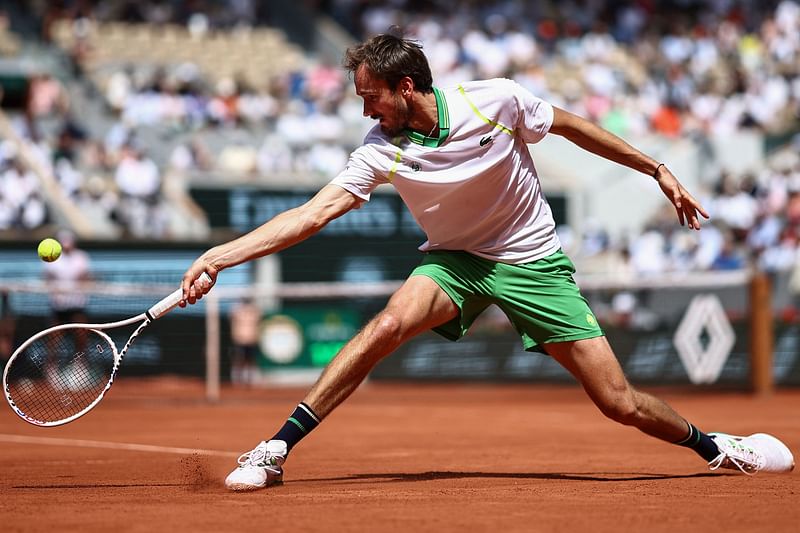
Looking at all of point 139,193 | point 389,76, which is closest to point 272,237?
point 389,76

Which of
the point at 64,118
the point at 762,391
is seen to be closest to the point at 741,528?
the point at 762,391

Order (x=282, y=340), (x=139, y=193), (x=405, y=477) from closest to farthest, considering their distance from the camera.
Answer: (x=405, y=477) < (x=282, y=340) < (x=139, y=193)

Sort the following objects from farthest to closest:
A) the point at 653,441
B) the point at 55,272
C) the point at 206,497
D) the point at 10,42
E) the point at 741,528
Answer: the point at 10,42, the point at 55,272, the point at 653,441, the point at 206,497, the point at 741,528

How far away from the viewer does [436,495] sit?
19.7 feet

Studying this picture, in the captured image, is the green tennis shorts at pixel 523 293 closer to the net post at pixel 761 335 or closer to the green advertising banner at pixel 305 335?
the net post at pixel 761 335

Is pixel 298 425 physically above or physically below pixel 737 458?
above

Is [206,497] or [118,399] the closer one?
[206,497]

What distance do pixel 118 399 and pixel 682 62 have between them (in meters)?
16.3

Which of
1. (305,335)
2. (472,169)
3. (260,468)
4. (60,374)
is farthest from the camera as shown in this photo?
(305,335)

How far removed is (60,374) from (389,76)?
2.37m

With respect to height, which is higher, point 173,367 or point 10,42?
point 10,42

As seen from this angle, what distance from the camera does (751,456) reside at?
6.75 metres

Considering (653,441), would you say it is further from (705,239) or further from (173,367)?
(705,239)

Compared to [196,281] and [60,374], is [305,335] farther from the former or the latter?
[196,281]
